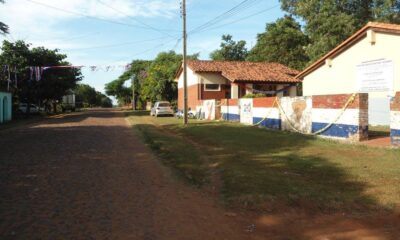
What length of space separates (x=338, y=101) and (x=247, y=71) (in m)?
21.6

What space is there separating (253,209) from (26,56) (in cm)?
3871

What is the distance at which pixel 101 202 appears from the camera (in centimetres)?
752

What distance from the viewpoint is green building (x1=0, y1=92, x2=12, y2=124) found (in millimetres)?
32281

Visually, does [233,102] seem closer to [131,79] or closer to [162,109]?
[162,109]

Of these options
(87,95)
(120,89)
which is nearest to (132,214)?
(120,89)

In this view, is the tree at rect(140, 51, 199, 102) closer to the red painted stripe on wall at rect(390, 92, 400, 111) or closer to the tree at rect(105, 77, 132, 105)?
the red painted stripe on wall at rect(390, 92, 400, 111)

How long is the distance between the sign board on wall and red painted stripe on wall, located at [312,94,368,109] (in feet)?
14.3

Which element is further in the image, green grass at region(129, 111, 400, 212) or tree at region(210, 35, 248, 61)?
tree at region(210, 35, 248, 61)

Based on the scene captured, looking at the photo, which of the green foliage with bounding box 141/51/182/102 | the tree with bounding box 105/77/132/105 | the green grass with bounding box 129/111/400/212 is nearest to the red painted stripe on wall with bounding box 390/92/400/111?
the green grass with bounding box 129/111/400/212

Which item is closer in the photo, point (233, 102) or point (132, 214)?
point (132, 214)

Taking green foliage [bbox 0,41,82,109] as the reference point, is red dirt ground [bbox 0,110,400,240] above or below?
below

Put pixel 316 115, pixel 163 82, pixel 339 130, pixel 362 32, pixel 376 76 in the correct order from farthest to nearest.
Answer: pixel 163 82
pixel 362 32
pixel 376 76
pixel 316 115
pixel 339 130

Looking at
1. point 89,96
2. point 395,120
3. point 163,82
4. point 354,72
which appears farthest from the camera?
point 89,96

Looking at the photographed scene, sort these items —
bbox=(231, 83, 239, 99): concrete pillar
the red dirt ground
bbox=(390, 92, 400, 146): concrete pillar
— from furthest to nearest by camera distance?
bbox=(231, 83, 239, 99): concrete pillar → bbox=(390, 92, 400, 146): concrete pillar → the red dirt ground
